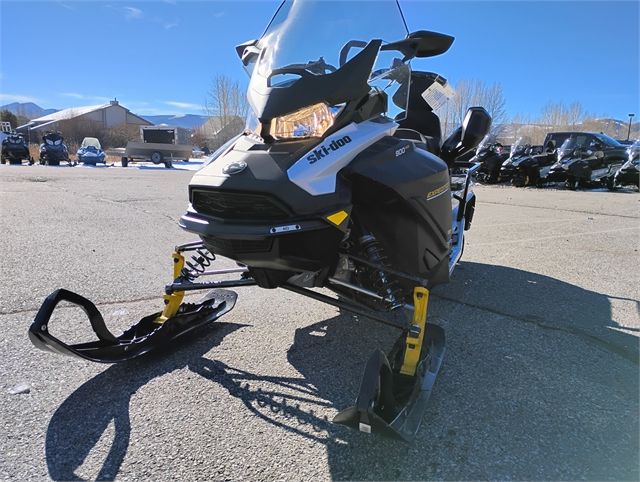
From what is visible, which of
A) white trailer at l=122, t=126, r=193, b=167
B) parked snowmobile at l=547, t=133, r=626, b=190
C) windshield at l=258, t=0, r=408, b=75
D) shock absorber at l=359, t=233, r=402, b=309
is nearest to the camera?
shock absorber at l=359, t=233, r=402, b=309

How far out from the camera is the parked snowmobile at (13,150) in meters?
27.1

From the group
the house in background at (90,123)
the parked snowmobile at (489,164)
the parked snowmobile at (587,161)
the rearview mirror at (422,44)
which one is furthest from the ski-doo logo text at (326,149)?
the house in background at (90,123)

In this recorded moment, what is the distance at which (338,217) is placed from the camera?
221 cm

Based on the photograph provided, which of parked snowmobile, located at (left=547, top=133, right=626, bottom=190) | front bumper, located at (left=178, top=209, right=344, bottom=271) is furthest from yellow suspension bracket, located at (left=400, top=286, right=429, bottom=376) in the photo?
parked snowmobile, located at (left=547, top=133, right=626, bottom=190)

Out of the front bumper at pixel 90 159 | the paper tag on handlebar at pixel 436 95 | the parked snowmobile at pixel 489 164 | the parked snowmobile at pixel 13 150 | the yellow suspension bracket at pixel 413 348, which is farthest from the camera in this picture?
the front bumper at pixel 90 159

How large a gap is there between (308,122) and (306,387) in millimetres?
1489

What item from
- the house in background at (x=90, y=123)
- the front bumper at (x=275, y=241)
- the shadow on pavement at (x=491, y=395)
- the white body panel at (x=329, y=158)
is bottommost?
the shadow on pavement at (x=491, y=395)

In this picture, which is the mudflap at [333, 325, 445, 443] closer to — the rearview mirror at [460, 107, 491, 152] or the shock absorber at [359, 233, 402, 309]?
the shock absorber at [359, 233, 402, 309]

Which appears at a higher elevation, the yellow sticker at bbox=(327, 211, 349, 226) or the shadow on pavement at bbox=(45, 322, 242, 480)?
the yellow sticker at bbox=(327, 211, 349, 226)

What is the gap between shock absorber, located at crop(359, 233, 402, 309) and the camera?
2510 millimetres

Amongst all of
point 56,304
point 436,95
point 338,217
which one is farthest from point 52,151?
point 338,217

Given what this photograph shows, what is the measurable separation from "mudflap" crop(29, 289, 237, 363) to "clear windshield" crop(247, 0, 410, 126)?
66.0 inches

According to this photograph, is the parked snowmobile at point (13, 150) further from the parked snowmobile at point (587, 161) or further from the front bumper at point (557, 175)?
the parked snowmobile at point (587, 161)

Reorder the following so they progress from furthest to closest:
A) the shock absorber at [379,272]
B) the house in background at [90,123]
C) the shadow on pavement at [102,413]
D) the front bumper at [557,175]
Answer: the house in background at [90,123] < the front bumper at [557,175] < the shock absorber at [379,272] < the shadow on pavement at [102,413]
